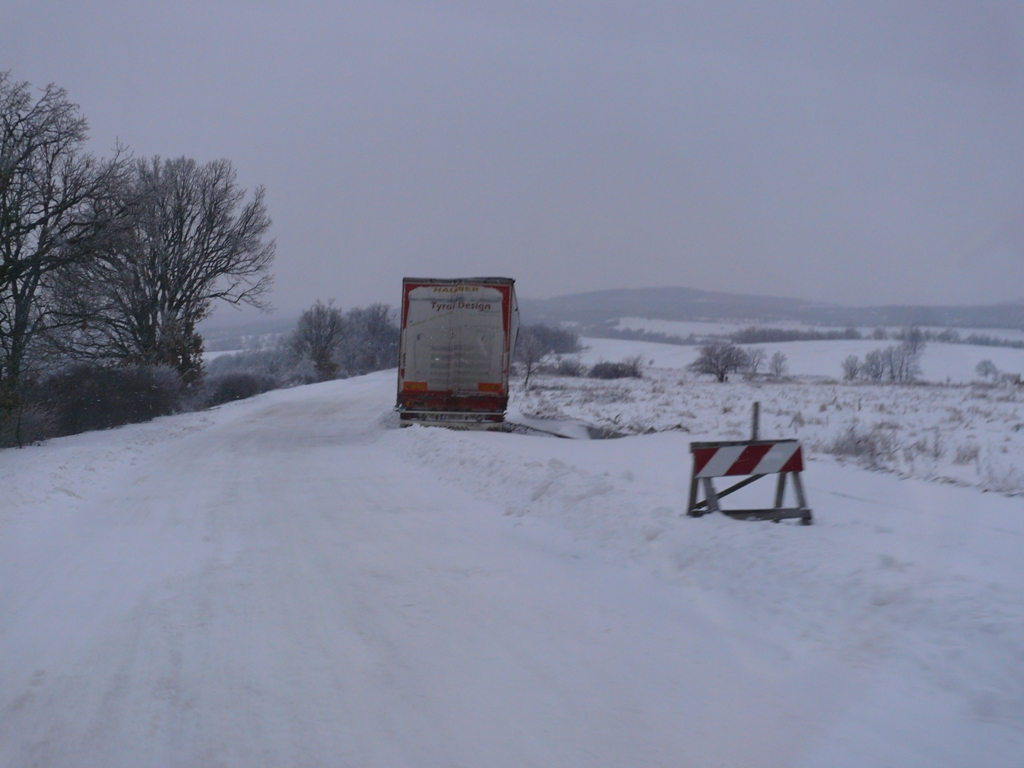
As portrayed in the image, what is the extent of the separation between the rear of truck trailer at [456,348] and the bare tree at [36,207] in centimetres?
991

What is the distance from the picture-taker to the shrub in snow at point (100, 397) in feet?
56.3

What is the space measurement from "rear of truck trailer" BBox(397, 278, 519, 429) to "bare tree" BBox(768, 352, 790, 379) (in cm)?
3550

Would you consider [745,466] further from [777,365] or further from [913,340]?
[777,365]

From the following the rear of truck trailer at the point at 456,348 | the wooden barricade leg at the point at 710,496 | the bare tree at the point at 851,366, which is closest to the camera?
the wooden barricade leg at the point at 710,496

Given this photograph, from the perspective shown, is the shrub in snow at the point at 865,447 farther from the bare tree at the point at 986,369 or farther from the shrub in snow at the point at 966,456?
the bare tree at the point at 986,369

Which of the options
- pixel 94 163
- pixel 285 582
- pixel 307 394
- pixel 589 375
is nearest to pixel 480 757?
pixel 285 582

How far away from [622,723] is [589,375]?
42.7 meters

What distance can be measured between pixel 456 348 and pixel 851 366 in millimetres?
37140

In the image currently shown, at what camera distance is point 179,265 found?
32156mm

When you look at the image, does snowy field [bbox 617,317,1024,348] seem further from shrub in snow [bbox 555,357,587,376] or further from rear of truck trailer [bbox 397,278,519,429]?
rear of truck trailer [bbox 397,278,519,429]

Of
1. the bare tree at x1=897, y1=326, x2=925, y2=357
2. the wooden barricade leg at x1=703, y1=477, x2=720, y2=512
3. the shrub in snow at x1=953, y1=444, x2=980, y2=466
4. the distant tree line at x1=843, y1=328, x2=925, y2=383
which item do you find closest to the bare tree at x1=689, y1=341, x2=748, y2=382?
the distant tree line at x1=843, y1=328, x2=925, y2=383

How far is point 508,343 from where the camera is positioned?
1661cm

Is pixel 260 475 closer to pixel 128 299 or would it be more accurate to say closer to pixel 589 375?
pixel 128 299

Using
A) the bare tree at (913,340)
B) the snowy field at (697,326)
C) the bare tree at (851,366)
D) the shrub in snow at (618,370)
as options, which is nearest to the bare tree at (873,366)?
the bare tree at (851,366)
